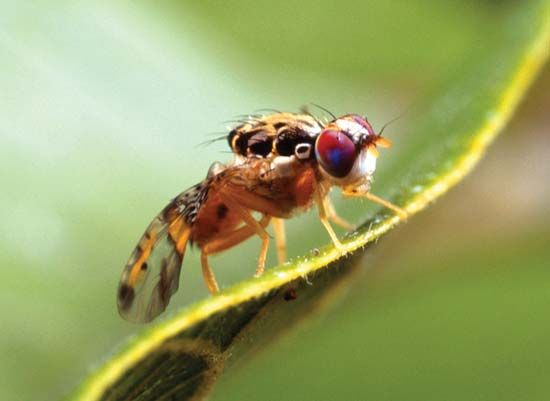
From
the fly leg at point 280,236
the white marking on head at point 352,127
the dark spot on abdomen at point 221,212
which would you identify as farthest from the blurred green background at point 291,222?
the white marking on head at point 352,127

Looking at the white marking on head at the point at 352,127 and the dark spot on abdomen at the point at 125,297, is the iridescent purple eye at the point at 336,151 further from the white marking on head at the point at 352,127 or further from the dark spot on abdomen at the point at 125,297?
the dark spot on abdomen at the point at 125,297

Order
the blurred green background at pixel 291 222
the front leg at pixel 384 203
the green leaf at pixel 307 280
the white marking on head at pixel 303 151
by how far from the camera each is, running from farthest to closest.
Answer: the blurred green background at pixel 291 222
the white marking on head at pixel 303 151
the front leg at pixel 384 203
the green leaf at pixel 307 280

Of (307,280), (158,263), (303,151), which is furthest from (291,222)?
(307,280)

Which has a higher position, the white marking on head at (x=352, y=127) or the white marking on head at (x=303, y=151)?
the white marking on head at (x=303, y=151)

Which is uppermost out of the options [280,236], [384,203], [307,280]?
[280,236]

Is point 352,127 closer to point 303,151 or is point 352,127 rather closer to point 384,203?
point 303,151

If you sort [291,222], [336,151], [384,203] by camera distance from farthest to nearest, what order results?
[291,222] < [336,151] < [384,203]

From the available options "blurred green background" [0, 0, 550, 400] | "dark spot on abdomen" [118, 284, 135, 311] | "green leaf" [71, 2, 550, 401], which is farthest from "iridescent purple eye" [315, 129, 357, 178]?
"dark spot on abdomen" [118, 284, 135, 311]
